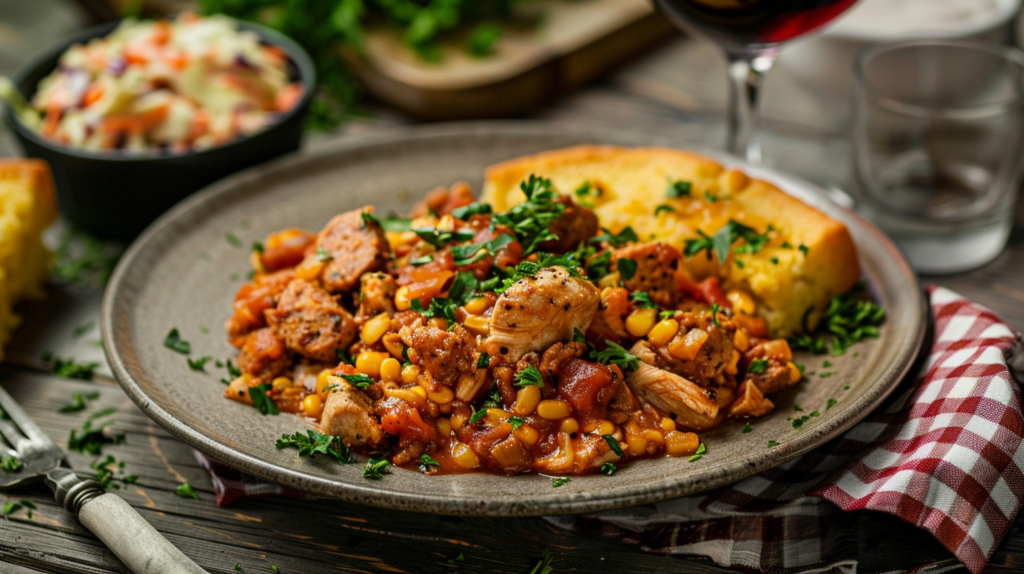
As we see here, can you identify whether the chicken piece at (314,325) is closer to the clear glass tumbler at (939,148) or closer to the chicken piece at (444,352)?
the chicken piece at (444,352)

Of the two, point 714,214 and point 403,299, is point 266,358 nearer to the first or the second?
point 403,299

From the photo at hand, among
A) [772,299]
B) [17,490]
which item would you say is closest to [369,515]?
[17,490]

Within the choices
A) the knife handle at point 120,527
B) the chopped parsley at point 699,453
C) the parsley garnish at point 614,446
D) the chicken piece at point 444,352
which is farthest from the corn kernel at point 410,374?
the chopped parsley at point 699,453

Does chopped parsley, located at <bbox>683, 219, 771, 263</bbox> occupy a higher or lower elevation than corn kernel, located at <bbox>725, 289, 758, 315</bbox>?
higher

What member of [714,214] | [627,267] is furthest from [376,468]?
[714,214]

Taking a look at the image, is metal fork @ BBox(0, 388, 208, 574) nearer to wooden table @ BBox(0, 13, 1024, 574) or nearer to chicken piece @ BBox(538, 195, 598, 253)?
wooden table @ BBox(0, 13, 1024, 574)

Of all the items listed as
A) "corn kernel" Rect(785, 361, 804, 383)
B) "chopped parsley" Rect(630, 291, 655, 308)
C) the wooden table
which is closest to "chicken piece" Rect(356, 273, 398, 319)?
the wooden table

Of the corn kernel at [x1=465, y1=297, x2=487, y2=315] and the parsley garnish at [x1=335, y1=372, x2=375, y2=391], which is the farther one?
the corn kernel at [x1=465, y1=297, x2=487, y2=315]
